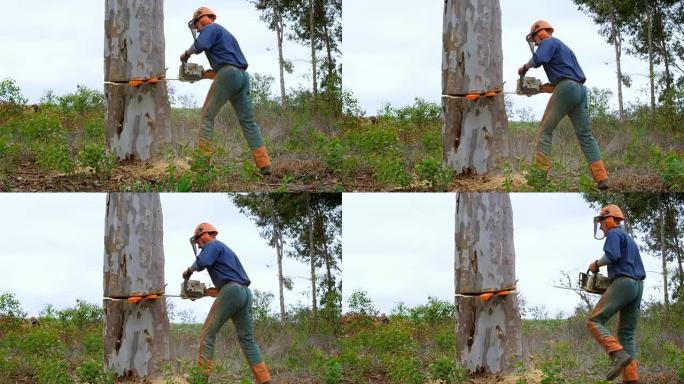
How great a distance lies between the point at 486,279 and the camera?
12773 mm

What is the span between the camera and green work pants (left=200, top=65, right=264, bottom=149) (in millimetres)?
12945

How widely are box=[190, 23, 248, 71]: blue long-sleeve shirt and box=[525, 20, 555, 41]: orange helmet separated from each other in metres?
3.03

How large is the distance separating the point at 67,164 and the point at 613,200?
628 cm

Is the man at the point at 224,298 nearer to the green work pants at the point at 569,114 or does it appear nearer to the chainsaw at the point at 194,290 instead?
the chainsaw at the point at 194,290

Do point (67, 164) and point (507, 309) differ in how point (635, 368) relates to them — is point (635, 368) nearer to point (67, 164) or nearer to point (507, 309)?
point (507, 309)

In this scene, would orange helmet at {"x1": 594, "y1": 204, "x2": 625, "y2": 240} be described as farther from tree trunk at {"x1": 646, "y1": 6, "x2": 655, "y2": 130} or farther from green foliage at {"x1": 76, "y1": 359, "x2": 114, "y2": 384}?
green foliage at {"x1": 76, "y1": 359, "x2": 114, "y2": 384}

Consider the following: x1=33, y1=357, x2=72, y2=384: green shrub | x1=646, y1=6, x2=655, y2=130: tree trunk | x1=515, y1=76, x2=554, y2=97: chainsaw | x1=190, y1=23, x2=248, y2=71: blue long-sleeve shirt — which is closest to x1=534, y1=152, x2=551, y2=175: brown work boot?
x1=515, y1=76, x2=554, y2=97: chainsaw

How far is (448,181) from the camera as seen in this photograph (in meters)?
13.3

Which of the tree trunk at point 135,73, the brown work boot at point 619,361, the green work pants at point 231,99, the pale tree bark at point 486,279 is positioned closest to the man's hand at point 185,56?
the green work pants at point 231,99

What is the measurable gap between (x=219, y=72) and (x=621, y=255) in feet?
15.0

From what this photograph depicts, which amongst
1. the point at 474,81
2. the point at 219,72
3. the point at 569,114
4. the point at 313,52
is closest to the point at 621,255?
the point at 569,114

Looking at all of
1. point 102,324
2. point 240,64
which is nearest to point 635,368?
point 240,64

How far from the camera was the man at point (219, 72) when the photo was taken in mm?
12898

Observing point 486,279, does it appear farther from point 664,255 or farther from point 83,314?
point 83,314
